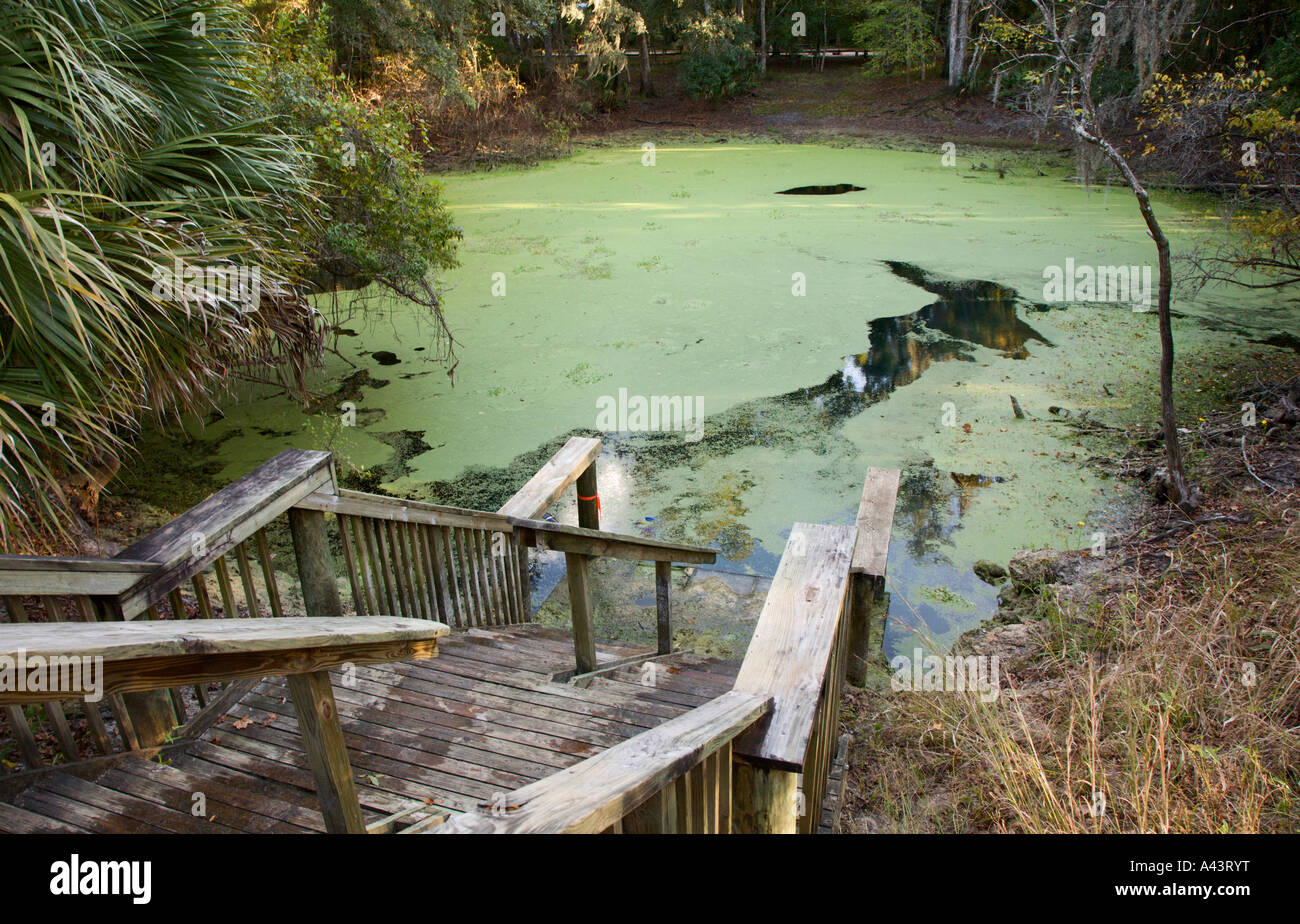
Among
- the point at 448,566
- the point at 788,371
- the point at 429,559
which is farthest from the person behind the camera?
the point at 788,371

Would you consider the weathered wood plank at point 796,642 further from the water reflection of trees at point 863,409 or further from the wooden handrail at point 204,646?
the water reflection of trees at point 863,409

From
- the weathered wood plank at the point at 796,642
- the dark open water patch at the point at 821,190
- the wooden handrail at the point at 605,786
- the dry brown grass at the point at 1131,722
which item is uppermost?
the dark open water patch at the point at 821,190

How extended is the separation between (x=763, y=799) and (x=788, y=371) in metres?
6.21

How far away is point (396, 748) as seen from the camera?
7.75ft

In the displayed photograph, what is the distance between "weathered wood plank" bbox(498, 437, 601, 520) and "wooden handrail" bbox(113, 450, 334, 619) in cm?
126

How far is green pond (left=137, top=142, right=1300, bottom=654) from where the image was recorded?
5758mm

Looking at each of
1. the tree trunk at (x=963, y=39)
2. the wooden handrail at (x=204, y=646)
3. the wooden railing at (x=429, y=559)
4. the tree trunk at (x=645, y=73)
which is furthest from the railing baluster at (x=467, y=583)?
the tree trunk at (x=645, y=73)

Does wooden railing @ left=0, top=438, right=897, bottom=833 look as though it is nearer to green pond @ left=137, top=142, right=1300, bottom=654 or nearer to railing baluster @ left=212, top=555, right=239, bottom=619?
railing baluster @ left=212, top=555, right=239, bottom=619

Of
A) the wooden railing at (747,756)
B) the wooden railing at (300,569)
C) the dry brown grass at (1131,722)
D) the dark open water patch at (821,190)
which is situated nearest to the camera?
the wooden railing at (747,756)

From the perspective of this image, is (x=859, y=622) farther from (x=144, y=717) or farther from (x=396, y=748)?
(x=144, y=717)

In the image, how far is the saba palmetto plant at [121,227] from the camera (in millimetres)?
3211

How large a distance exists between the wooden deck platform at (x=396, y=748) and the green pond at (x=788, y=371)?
92.0 inches

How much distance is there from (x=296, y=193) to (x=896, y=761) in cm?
434

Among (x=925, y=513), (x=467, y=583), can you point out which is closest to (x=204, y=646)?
(x=467, y=583)
